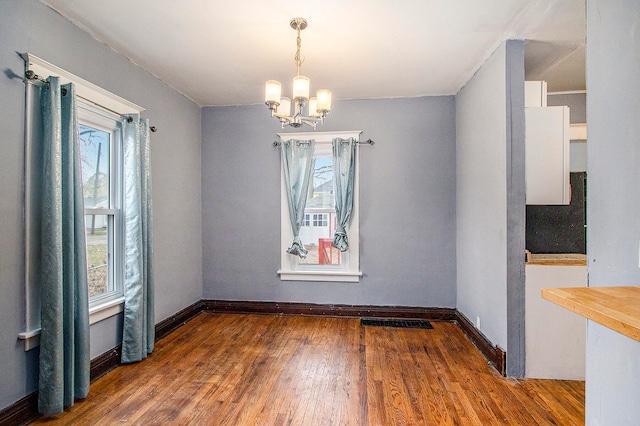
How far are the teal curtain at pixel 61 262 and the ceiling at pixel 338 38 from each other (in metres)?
0.81

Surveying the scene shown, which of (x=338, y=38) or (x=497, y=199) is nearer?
(x=338, y=38)

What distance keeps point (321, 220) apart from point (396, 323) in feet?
5.14

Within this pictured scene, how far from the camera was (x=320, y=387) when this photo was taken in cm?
251

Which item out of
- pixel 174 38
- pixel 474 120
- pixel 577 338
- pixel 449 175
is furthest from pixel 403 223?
pixel 174 38

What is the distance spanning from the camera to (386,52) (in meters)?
2.92

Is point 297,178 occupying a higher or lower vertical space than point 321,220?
higher

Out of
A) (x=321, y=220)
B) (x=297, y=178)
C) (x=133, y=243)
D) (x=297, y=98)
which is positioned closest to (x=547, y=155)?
(x=297, y=98)

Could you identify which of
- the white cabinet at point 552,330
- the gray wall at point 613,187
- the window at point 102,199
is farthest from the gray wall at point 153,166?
the white cabinet at point 552,330

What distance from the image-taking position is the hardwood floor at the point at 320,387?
2.14 m

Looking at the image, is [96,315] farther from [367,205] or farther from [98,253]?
[367,205]

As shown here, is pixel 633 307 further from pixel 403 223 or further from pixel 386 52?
pixel 403 223

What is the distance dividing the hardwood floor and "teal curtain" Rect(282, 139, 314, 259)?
122cm

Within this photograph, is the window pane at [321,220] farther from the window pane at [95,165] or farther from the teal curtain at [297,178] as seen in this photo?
the window pane at [95,165]

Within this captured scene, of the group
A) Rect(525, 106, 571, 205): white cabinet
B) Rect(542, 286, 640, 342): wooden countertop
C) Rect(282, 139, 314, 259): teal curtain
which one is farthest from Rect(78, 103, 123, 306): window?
Rect(525, 106, 571, 205): white cabinet
